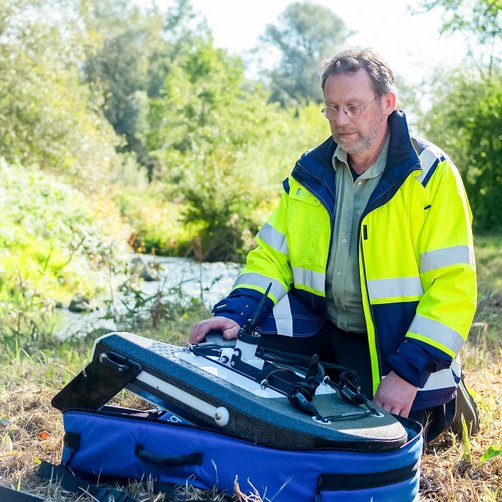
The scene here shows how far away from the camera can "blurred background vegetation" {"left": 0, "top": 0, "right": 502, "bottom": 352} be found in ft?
34.2

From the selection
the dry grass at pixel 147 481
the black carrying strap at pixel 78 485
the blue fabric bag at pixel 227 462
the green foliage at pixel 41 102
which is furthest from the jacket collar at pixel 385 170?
the green foliage at pixel 41 102

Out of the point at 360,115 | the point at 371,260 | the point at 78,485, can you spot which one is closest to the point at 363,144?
the point at 360,115

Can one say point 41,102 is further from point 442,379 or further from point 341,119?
point 442,379

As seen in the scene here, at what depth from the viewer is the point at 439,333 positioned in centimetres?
285

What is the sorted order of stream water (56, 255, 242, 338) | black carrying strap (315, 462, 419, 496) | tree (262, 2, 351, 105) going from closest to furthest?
black carrying strap (315, 462, 419, 496)
stream water (56, 255, 242, 338)
tree (262, 2, 351, 105)

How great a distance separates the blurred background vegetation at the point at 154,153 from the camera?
411 inches

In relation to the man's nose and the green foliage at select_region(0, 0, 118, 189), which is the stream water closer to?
the man's nose

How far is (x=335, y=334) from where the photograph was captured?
135 inches

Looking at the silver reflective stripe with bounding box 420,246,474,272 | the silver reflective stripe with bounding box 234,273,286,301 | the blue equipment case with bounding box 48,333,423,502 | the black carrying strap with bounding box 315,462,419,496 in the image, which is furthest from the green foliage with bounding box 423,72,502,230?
the black carrying strap with bounding box 315,462,419,496

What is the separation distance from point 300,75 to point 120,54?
850 inches

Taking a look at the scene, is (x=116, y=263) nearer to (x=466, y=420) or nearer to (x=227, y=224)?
(x=227, y=224)

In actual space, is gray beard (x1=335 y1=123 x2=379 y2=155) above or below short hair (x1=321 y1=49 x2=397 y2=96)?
below

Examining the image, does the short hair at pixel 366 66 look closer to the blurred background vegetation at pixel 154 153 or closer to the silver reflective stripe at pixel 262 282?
the silver reflective stripe at pixel 262 282

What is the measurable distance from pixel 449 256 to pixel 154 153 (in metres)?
28.4
